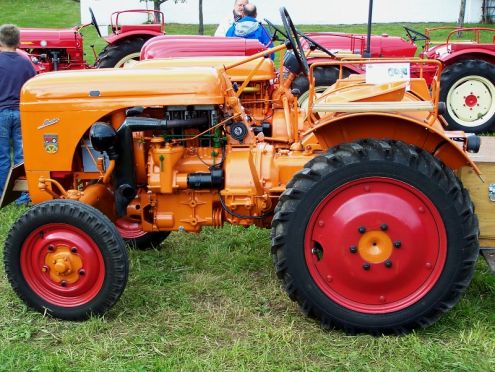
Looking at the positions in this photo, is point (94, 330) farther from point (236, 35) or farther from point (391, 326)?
point (236, 35)

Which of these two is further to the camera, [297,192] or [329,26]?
[329,26]

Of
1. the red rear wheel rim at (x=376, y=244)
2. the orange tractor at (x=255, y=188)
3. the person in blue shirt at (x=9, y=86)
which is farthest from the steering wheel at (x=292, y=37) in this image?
the person in blue shirt at (x=9, y=86)

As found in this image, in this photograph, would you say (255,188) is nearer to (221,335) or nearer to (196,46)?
(221,335)

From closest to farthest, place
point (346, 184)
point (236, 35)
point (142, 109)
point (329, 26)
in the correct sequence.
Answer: point (346, 184) < point (142, 109) < point (236, 35) < point (329, 26)

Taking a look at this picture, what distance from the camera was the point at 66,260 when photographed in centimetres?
346

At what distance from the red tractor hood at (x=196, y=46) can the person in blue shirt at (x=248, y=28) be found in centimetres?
44

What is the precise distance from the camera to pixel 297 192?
3156mm

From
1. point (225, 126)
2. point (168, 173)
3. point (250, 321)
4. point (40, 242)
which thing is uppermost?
point (225, 126)

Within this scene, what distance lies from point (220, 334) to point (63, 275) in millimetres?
909

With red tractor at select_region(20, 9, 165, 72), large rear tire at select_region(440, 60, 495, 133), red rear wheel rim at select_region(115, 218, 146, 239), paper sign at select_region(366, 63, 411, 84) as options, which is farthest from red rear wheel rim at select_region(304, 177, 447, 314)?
red tractor at select_region(20, 9, 165, 72)

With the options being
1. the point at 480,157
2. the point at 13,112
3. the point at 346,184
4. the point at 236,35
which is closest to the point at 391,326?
the point at 346,184

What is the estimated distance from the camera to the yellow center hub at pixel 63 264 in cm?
345

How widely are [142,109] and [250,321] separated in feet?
4.40

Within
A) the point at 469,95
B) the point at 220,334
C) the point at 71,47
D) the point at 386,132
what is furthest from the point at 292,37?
the point at 71,47
